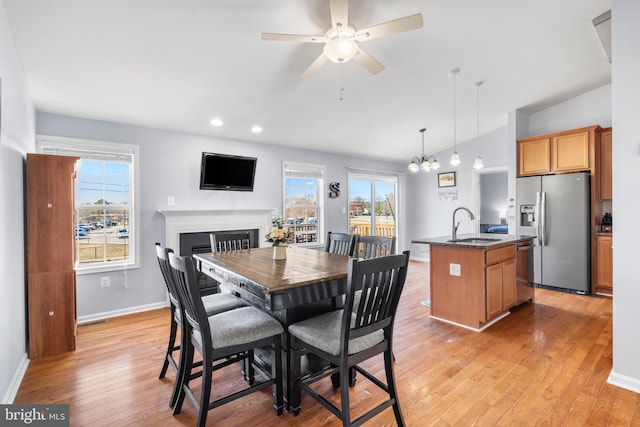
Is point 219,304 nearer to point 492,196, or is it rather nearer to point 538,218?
point 538,218

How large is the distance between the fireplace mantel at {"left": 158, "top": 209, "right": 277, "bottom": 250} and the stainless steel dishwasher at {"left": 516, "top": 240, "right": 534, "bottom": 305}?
339 cm

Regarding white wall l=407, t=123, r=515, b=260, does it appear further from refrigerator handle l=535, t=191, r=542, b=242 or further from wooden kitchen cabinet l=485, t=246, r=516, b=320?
wooden kitchen cabinet l=485, t=246, r=516, b=320

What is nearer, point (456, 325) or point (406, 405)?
point (406, 405)

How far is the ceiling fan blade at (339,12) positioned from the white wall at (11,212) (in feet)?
6.68

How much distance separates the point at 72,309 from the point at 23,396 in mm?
818

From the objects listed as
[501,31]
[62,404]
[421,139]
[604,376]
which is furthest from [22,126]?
[421,139]

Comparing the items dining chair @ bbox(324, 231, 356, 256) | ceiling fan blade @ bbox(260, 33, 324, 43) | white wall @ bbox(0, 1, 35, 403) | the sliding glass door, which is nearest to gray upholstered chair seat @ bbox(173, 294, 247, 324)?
white wall @ bbox(0, 1, 35, 403)

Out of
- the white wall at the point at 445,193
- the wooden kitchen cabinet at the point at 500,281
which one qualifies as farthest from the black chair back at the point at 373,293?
the white wall at the point at 445,193

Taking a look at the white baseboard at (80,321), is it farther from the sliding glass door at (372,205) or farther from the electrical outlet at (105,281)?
the sliding glass door at (372,205)

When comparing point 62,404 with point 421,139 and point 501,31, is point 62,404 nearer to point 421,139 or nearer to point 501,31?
point 501,31

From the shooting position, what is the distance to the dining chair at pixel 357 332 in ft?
5.01

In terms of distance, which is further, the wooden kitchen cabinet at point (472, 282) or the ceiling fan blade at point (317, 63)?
the wooden kitchen cabinet at point (472, 282)

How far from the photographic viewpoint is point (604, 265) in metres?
4.25

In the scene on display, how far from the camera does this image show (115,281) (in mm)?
3701
